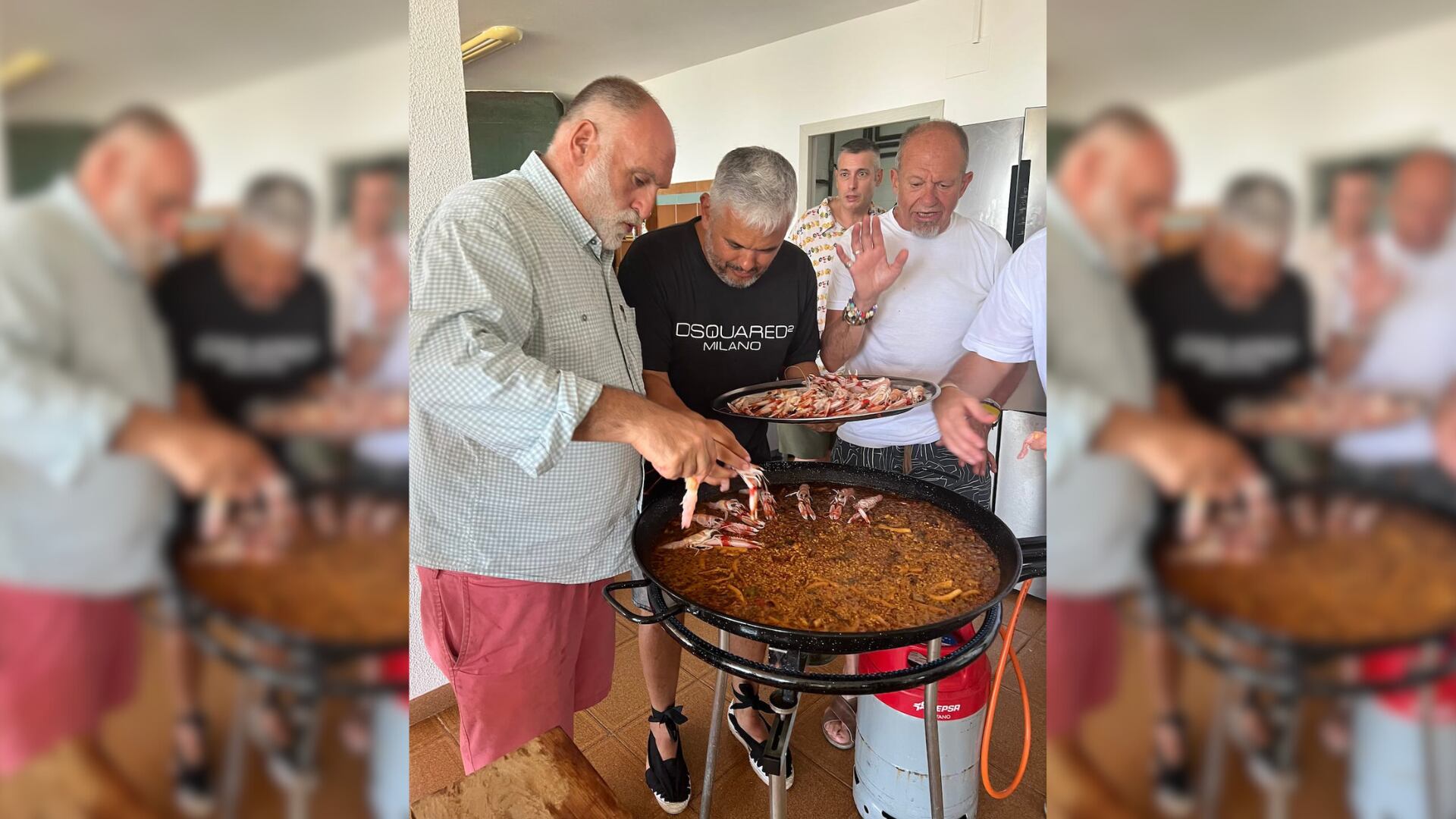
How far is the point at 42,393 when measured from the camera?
19 cm

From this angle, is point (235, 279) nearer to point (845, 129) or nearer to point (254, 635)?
point (254, 635)

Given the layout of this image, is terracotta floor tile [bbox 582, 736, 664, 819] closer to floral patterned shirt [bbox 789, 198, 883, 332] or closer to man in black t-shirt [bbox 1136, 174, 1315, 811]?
floral patterned shirt [bbox 789, 198, 883, 332]

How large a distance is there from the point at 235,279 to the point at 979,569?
1772 mm

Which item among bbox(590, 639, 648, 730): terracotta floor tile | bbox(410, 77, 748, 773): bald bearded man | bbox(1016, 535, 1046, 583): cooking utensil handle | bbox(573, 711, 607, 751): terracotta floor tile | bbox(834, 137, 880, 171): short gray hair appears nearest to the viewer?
bbox(410, 77, 748, 773): bald bearded man

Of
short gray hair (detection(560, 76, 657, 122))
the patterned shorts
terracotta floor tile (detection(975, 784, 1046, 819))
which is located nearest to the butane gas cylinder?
terracotta floor tile (detection(975, 784, 1046, 819))

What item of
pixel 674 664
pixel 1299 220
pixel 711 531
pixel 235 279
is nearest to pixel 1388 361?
pixel 1299 220

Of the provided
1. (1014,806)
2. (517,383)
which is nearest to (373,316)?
(517,383)

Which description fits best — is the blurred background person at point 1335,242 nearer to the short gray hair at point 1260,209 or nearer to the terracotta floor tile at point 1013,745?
the short gray hair at point 1260,209

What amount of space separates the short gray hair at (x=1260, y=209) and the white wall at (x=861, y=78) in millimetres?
2123

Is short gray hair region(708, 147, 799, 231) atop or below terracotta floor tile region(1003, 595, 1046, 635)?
atop

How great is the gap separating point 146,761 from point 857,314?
2.34 m

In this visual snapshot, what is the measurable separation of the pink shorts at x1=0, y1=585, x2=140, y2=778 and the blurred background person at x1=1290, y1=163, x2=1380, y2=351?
0.39m

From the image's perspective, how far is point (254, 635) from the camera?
24 cm

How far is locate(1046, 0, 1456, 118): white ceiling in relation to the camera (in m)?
0.22
